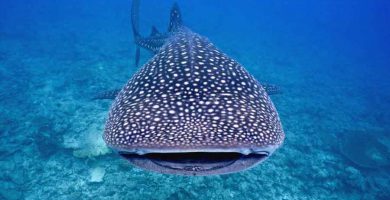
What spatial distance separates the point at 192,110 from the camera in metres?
2.85

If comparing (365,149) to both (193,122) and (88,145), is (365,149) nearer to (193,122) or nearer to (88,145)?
(88,145)

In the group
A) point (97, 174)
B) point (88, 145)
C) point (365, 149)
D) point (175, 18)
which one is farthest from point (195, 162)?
point (365, 149)

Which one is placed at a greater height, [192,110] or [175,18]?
[192,110]

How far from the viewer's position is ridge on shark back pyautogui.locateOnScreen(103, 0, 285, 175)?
2545 millimetres

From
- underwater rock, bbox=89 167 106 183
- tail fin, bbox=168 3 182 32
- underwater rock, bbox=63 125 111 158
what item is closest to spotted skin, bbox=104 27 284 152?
underwater rock, bbox=89 167 106 183

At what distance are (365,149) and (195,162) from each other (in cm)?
1157

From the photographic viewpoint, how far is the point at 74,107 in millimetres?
10828

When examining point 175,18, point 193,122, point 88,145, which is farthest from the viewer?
point 175,18

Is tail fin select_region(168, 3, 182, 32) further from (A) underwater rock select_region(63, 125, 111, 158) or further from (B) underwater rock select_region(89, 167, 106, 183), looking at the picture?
(B) underwater rock select_region(89, 167, 106, 183)

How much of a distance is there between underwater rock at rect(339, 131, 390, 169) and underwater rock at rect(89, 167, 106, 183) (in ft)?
29.9

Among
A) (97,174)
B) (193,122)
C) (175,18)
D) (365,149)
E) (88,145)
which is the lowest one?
(365,149)

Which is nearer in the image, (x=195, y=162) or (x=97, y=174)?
(x=195, y=162)

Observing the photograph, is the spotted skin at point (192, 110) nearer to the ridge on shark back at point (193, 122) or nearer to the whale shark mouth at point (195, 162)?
the ridge on shark back at point (193, 122)

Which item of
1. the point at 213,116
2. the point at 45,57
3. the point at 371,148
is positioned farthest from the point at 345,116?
the point at 45,57
